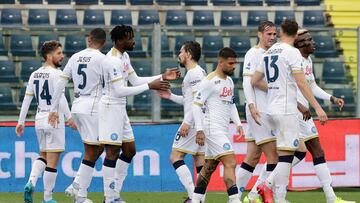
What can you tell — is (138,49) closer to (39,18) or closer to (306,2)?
(39,18)

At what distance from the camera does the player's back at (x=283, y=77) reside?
41.6ft

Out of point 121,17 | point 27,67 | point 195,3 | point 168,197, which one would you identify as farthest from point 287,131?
point 195,3

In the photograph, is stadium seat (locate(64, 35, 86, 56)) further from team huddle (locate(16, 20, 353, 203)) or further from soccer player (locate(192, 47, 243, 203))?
soccer player (locate(192, 47, 243, 203))

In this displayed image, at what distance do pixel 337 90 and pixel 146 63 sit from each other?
341cm

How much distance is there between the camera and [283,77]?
12.8 m

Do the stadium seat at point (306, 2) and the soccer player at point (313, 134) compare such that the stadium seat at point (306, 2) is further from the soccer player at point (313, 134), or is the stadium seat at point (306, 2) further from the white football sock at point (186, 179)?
the white football sock at point (186, 179)

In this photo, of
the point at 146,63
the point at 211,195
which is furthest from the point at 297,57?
the point at 146,63

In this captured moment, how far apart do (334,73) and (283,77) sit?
6708mm

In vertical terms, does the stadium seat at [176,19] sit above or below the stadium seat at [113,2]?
below

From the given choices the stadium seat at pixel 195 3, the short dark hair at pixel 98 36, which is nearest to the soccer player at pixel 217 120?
the short dark hair at pixel 98 36

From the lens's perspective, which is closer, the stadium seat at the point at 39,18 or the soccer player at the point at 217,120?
the soccer player at the point at 217,120

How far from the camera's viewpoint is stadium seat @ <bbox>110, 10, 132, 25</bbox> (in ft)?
78.0

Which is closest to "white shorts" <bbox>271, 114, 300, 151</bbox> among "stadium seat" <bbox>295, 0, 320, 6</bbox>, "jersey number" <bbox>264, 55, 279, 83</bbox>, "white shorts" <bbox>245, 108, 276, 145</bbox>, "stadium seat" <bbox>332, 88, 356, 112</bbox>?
"jersey number" <bbox>264, 55, 279, 83</bbox>

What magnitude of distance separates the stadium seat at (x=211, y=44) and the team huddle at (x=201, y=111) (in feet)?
15.5
